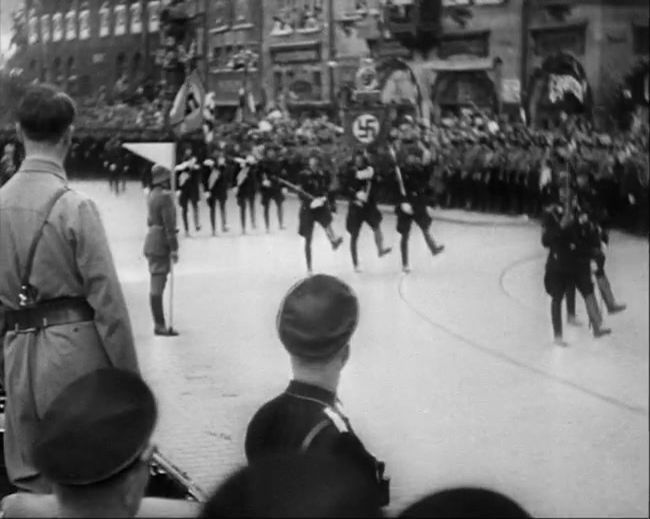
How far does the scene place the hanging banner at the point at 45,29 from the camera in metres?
3.96

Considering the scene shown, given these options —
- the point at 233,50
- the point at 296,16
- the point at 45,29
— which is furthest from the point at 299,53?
the point at 45,29

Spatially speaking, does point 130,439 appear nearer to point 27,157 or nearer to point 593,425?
point 593,425

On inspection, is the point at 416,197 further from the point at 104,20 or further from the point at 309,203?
the point at 104,20

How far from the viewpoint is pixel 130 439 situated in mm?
2736

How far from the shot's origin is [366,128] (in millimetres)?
3051

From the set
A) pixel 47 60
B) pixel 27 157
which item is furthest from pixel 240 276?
pixel 47 60

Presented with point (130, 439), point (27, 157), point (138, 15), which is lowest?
point (130, 439)

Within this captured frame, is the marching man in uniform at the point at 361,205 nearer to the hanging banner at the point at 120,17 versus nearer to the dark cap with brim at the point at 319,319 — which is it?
the dark cap with brim at the point at 319,319

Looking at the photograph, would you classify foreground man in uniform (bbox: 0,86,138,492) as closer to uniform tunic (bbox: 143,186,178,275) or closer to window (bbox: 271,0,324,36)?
uniform tunic (bbox: 143,186,178,275)

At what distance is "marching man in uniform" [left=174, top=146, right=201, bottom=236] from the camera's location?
3.60 meters

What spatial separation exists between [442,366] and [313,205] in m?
0.46

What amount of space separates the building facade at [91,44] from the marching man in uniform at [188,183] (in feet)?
0.80

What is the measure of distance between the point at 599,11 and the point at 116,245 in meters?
1.54

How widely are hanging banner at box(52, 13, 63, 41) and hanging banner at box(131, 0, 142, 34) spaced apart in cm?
29
